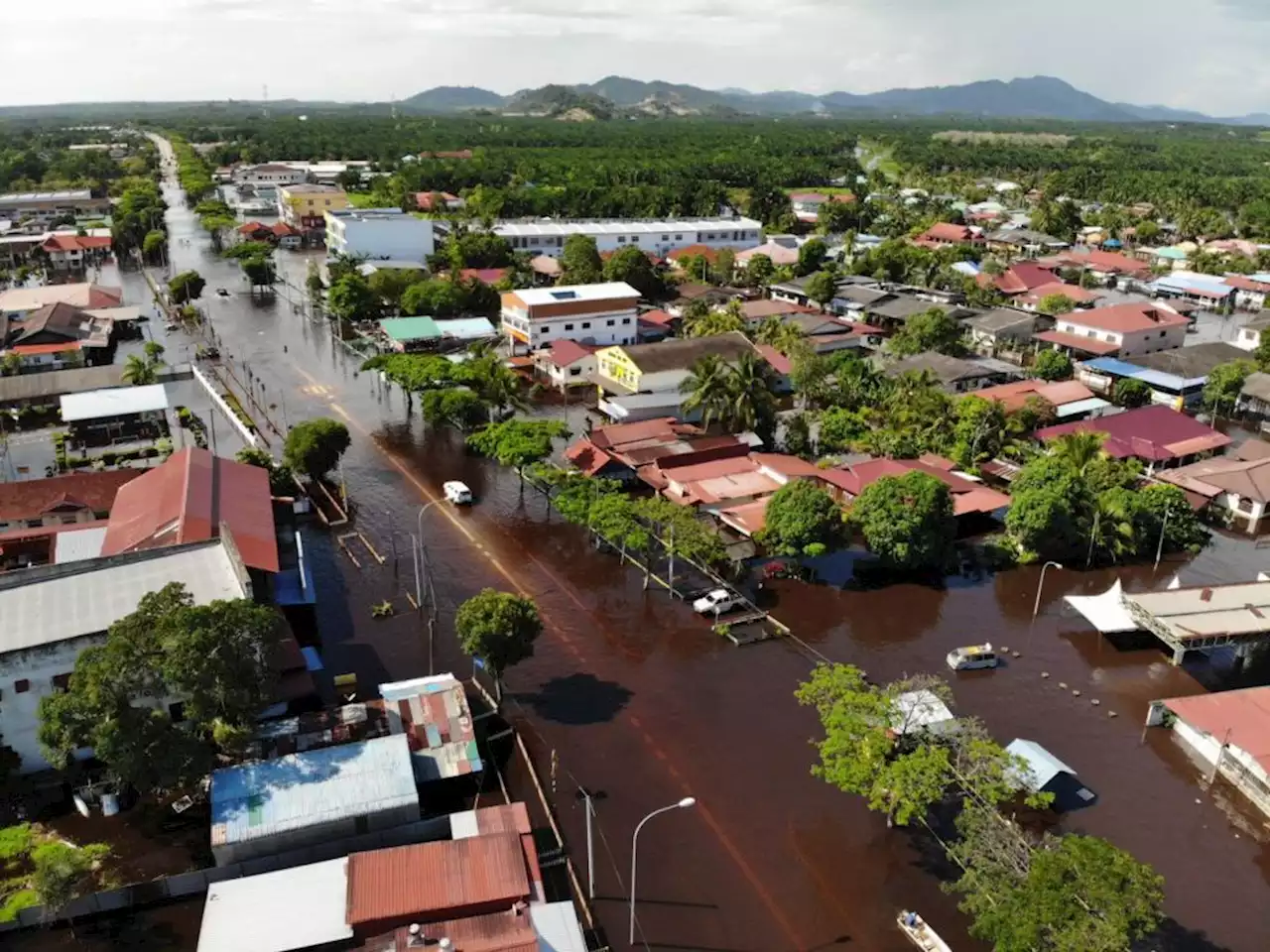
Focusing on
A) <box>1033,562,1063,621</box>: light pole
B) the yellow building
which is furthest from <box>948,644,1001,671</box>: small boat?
the yellow building

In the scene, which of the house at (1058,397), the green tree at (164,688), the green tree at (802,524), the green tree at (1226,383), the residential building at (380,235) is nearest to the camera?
the green tree at (164,688)

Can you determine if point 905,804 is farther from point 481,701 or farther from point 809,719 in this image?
point 481,701

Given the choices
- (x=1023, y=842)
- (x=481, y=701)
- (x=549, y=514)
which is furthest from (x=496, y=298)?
(x=1023, y=842)

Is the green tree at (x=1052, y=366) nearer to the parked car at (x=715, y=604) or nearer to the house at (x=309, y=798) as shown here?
the parked car at (x=715, y=604)

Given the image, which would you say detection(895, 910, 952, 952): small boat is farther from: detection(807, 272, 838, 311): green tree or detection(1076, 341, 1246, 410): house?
detection(807, 272, 838, 311): green tree

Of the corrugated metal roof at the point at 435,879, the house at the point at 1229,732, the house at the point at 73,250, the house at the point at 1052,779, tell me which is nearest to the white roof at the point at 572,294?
the house at the point at 1052,779

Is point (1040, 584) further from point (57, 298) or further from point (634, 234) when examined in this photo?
point (57, 298)
